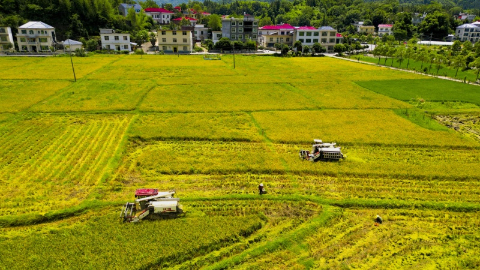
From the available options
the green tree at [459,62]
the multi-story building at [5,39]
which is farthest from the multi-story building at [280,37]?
the multi-story building at [5,39]

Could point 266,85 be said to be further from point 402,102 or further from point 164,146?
point 164,146

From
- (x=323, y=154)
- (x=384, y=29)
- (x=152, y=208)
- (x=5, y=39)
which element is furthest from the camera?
(x=384, y=29)

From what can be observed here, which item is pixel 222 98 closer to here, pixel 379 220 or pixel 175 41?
pixel 379 220

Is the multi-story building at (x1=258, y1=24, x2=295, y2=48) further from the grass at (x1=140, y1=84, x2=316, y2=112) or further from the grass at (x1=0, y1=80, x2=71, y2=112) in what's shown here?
the grass at (x1=0, y1=80, x2=71, y2=112)

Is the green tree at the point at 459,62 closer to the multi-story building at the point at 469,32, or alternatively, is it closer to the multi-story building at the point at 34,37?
the multi-story building at the point at 469,32

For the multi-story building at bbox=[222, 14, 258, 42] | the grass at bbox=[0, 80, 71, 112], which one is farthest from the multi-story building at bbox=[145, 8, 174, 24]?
the grass at bbox=[0, 80, 71, 112]

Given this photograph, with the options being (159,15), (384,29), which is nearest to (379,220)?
(384,29)
